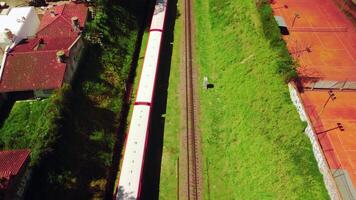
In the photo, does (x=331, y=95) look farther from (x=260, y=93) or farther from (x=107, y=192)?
(x=107, y=192)

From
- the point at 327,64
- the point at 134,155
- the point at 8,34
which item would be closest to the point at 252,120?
the point at 327,64

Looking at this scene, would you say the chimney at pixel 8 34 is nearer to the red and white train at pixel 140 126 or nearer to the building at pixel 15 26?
the building at pixel 15 26

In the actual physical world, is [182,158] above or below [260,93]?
below

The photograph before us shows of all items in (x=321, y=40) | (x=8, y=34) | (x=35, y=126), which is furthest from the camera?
(x=321, y=40)

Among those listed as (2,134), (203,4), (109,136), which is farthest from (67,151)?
(203,4)

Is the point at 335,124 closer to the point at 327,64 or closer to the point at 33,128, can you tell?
the point at 327,64

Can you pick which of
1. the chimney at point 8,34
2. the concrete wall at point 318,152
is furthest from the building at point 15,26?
the concrete wall at point 318,152

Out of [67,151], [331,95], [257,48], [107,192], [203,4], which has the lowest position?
[107,192]
